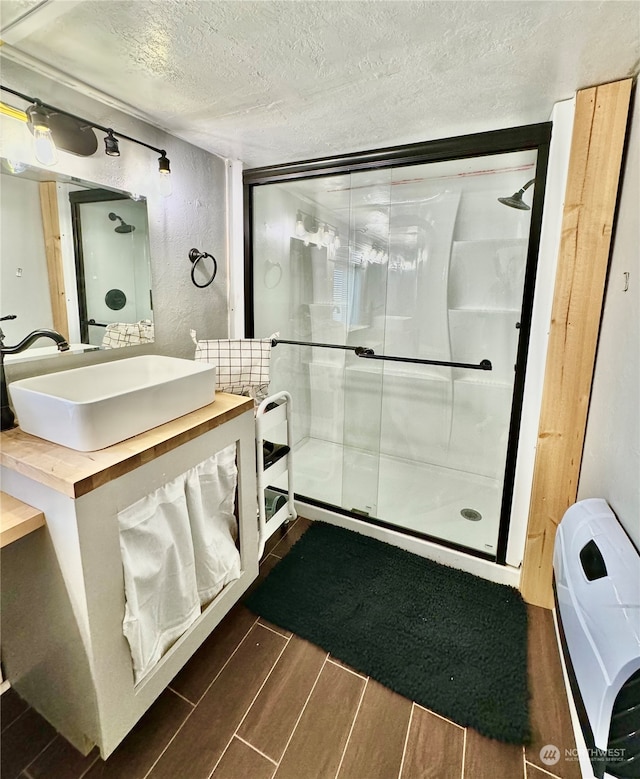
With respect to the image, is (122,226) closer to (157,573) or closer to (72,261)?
(72,261)

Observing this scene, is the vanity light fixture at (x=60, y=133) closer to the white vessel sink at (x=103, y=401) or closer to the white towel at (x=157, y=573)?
the white vessel sink at (x=103, y=401)

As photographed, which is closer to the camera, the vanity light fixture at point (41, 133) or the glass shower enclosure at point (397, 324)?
the vanity light fixture at point (41, 133)

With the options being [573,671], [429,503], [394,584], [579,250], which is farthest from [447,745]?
[579,250]

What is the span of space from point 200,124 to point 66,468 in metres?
1.52

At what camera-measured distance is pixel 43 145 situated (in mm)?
1208

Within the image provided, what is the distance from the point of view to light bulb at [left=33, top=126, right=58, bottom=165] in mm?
1191

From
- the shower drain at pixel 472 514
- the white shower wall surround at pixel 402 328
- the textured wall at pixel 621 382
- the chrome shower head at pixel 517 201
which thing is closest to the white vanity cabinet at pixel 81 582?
the textured wall at pixel 621 382

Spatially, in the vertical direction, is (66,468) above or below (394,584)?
above

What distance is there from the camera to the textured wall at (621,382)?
1.10 metres

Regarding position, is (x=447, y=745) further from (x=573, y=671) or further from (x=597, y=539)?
(x=597, y=539)

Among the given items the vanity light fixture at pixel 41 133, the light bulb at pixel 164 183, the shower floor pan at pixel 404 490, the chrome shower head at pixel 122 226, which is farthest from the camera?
the shower floor pan at pixel 404 490

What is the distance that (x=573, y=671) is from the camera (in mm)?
1073

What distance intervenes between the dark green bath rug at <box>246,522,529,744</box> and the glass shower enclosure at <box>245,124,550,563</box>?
0.91 ft

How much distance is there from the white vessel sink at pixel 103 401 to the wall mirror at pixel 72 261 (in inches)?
5.0
